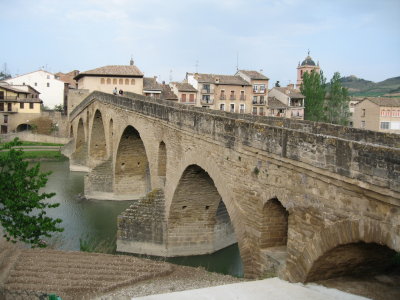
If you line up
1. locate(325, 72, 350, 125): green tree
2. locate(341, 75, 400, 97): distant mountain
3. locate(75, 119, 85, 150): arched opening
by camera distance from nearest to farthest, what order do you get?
locate(75, 119, 85, 150): arched opening < locate(325, 72, 350, 125): green tree < locate(341, 75, 400, 97): distant mountain

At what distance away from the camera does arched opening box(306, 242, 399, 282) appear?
720 centimetres

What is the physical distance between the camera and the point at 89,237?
18.5 meters

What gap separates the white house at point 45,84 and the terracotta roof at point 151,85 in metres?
19.1

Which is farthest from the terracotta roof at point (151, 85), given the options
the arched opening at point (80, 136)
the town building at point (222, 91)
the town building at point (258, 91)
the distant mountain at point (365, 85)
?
the distant mountain at point (365, 85)

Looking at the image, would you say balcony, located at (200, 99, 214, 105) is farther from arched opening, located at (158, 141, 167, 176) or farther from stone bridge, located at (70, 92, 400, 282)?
arched opening, located at (158, 141, 167, 176)

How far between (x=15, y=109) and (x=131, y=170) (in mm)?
30404

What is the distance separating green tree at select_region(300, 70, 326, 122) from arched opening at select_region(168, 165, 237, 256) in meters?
34.1

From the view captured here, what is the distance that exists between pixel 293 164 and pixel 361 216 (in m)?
1.97

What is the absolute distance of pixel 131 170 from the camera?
24984 millimetres

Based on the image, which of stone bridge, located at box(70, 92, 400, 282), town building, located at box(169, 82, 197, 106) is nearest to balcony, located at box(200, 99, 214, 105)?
town building, located at box(169, 82, 197, 106)

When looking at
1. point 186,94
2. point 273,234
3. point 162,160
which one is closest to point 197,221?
point 162,160

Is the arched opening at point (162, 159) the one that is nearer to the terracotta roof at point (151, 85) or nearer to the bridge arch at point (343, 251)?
the bridge arch at point (343, 251)

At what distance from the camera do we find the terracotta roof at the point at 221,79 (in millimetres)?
45897

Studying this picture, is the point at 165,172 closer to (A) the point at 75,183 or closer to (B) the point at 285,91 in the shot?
(A) the point at 75,183
